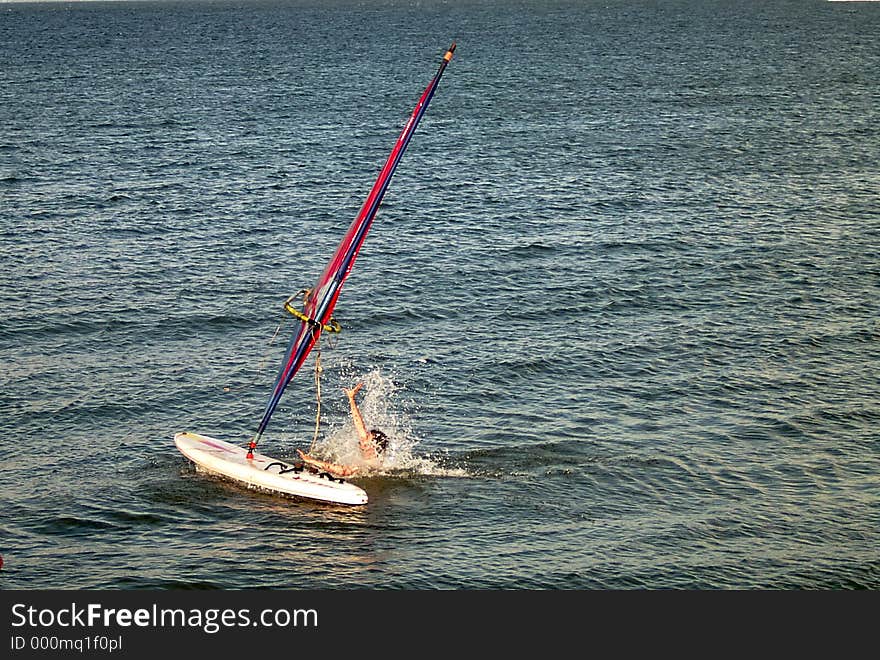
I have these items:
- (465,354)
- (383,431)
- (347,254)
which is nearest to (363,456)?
(383,431)

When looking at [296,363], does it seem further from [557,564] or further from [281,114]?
[281,114]

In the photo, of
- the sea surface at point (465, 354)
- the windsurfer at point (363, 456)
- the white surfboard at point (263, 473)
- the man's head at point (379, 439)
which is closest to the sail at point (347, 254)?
the windsurfer at point (363, 456)

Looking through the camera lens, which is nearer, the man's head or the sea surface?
the sea surface

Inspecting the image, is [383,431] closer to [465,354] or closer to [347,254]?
[465,354]

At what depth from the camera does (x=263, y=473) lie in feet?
135

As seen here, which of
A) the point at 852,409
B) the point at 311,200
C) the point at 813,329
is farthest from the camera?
the point at 311,200

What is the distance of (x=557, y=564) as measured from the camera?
37.2m

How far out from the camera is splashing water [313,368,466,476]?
4366cm

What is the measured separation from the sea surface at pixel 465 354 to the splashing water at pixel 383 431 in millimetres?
165

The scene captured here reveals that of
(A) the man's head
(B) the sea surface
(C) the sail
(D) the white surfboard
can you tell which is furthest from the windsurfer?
(C) the sail

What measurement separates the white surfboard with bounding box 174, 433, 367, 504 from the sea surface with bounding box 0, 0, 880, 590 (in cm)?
53

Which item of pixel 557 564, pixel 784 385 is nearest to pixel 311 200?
pixel 784 385

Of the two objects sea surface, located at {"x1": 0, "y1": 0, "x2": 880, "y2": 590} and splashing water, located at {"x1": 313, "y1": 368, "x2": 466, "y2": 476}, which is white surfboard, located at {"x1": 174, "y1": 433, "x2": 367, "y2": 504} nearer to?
sea surface, located at {"x1": 0, "y1": 0, "x2": 880, "y2": 590}

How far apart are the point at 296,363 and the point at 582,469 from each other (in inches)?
438
